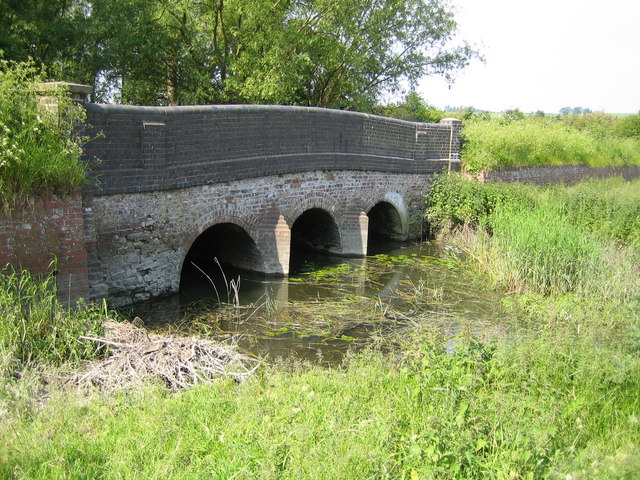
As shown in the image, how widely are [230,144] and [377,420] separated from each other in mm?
6663

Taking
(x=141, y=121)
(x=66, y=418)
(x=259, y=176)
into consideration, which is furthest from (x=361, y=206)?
(x=66, y=418)

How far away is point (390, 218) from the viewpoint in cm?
1551

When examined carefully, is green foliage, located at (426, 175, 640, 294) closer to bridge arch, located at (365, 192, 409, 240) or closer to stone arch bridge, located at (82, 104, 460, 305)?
bridge arch, located at (365, 192, 409, 240)

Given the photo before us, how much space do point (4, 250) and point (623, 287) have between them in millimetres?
8200

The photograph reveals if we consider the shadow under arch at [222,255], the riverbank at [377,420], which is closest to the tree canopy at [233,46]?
the shadow under arch at [222,255]

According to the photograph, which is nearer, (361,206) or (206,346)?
(206,346)

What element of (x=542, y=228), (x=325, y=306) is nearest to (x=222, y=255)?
(x=325, y=306)

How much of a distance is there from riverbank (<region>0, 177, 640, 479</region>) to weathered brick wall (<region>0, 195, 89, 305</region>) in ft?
6.28

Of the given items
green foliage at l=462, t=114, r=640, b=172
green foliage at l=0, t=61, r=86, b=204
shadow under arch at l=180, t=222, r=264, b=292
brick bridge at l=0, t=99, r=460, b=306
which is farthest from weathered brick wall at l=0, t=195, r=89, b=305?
green foliage at l=462, t=114, r=640, b=172

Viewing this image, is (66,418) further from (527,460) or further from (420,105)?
(420,105)

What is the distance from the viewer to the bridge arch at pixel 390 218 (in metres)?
14.9

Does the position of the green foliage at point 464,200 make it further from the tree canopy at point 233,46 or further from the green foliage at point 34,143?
the green foliage at point 34,143

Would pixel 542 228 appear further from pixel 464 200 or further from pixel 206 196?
pixel 206 196

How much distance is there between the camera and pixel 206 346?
6.44 m
